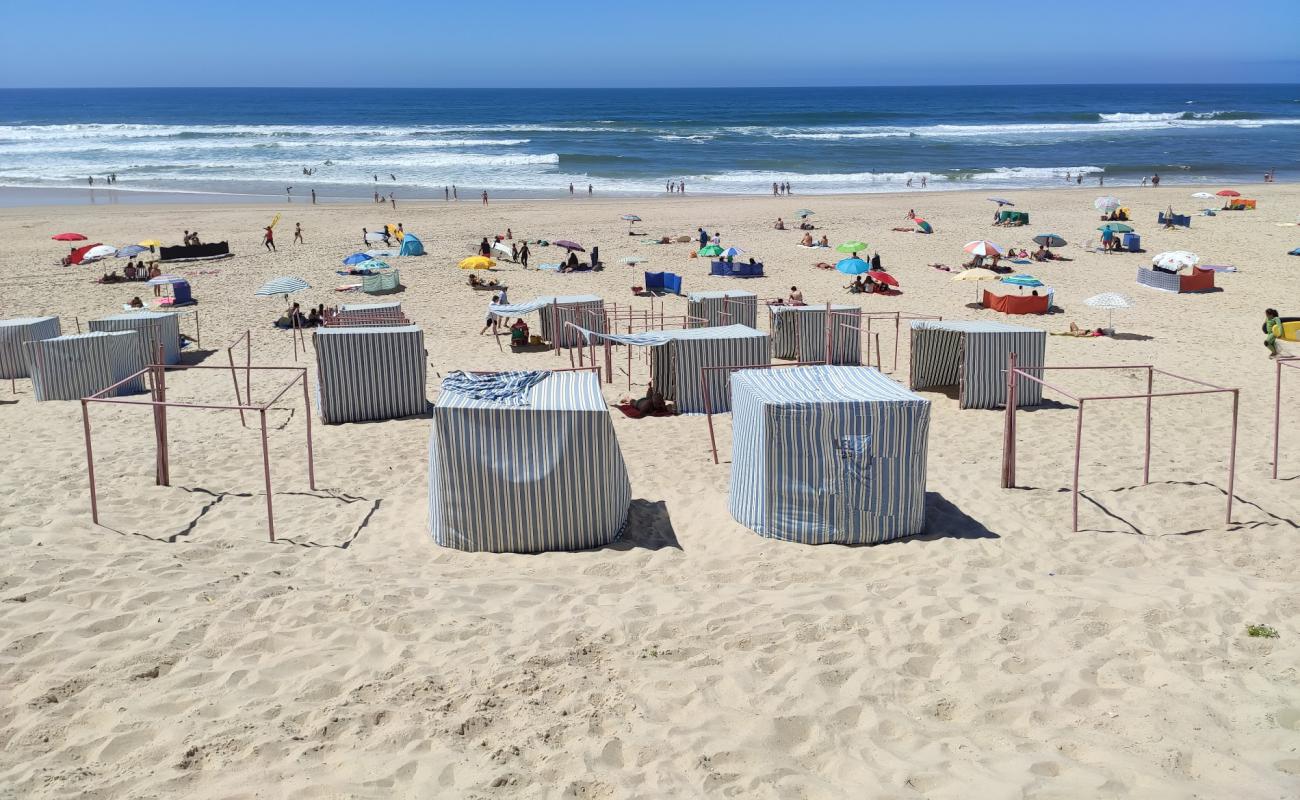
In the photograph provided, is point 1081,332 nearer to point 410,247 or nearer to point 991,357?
point 991,357

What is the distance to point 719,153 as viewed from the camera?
69.2 m

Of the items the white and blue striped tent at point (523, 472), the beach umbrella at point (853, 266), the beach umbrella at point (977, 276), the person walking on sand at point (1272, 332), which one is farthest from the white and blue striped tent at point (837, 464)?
the beach umbrella at point (977, 276)

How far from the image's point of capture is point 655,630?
22.7 feet

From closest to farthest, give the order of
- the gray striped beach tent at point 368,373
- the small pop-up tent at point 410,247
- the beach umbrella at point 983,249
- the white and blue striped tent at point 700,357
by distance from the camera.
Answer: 1. the gray striped beach tent at point 368,373
2. the white and blue striped tent at point 700,357
3. the beach umbrella at point 983,249
4. the small pop-up tent at point 410,247

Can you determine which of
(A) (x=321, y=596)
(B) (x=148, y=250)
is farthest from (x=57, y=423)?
(B) (x=148, y=250)

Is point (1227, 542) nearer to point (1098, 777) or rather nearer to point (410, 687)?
point (1098, 777)

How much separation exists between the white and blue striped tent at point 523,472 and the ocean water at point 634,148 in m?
43.0

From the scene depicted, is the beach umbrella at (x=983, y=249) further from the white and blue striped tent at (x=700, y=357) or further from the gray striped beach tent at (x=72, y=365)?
the gray striped beach tent at (x=72, y=365)

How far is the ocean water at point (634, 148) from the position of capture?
55.2 meters

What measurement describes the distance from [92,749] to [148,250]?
27.2 metres

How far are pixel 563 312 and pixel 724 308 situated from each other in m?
2.95

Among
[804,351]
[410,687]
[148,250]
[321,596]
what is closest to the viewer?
[410,687]

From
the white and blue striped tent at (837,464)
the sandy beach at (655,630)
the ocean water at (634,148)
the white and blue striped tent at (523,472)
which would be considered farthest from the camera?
the ocean water at (634,148)

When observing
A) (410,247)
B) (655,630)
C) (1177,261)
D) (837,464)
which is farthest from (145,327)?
(1177,261)
